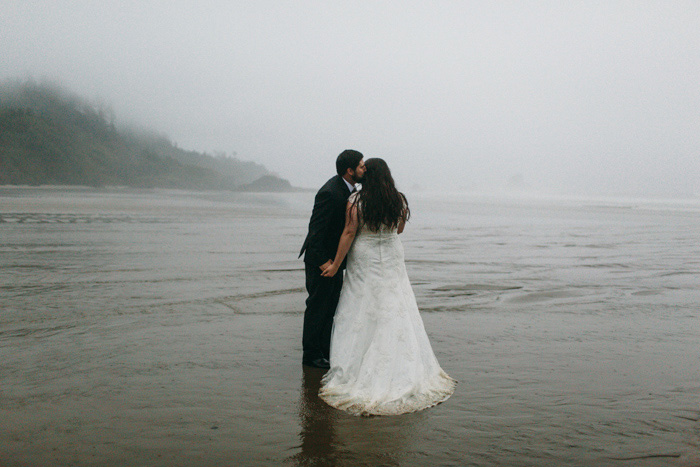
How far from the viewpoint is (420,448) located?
4164mm

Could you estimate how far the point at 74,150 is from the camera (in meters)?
134

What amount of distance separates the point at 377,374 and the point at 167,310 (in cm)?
430

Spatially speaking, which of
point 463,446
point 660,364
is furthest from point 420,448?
point 660,364

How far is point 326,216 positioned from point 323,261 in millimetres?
426

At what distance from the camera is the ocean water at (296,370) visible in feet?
13.6

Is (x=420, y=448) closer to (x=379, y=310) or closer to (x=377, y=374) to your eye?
(x=377, y=374)

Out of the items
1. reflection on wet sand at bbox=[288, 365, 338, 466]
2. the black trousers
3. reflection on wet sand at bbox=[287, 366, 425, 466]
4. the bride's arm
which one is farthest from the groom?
reflection on wet sand at bbox=[287, 366, 425, 466]

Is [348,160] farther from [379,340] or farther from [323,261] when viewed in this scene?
[379,340]

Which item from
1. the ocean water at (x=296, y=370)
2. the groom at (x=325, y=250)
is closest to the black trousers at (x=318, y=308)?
the groom at (x=325, y=250)

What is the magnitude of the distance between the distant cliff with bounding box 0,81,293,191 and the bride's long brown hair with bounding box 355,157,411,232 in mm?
120764

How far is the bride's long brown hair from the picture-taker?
5199 mm

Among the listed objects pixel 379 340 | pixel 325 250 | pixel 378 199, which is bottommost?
pixel 379 340

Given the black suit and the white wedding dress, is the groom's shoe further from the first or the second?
the white wedding dress

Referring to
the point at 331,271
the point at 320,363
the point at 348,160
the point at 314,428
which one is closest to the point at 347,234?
the point at 331,271
